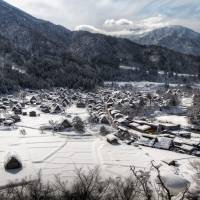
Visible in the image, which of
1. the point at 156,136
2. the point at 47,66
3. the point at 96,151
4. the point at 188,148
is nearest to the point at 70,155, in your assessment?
the point at 96,151

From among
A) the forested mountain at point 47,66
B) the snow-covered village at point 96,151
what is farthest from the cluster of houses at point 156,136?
the forested mountain at point 47,66

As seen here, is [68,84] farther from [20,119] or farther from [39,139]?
[39,139]

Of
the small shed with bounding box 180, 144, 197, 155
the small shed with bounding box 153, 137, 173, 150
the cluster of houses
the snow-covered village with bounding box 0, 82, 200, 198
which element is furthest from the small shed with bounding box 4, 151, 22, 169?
the small shed with bounding box 180, 144, 197, 155

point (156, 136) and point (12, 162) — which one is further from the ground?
point (12, 162)

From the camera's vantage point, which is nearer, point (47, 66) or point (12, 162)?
point (12, 162)

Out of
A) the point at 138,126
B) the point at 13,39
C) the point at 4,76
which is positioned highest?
the point at 13,39

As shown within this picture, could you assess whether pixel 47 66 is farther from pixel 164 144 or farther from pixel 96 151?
pixel 96 151

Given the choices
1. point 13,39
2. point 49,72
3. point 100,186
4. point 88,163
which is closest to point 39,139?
point 88,163

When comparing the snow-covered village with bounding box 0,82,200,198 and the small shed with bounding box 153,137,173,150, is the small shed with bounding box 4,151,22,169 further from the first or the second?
the small shed with bounding box 153,137,173,150
